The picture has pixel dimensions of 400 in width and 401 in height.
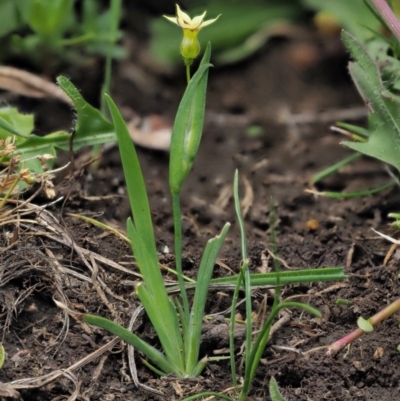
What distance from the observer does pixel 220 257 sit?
5.54 feet

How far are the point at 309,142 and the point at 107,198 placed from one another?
98cm

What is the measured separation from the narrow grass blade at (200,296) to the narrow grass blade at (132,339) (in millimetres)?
46

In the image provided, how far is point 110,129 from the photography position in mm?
1772

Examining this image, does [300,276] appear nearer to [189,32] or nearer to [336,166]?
[189,32]

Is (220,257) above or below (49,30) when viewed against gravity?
below

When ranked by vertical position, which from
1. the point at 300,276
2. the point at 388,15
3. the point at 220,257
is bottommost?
the point at 220,257

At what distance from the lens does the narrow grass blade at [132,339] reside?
3.93ft

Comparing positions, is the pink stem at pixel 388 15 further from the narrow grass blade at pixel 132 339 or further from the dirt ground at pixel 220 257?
the narrow grass blade at pixel 132 339

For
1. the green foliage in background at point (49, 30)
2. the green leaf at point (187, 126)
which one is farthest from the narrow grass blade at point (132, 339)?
the green foliage in background at point (49, 30)

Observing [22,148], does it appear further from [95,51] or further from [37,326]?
[95,51]

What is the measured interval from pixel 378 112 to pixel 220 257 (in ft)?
1.67

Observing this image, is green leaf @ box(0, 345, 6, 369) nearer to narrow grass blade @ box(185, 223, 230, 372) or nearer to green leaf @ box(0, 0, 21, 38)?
narrow grass blade @ box(185, 223, 230, 372)

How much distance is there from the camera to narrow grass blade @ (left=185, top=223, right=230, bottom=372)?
128 centimetres

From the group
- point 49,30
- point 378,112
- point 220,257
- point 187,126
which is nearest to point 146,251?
point 187,126
